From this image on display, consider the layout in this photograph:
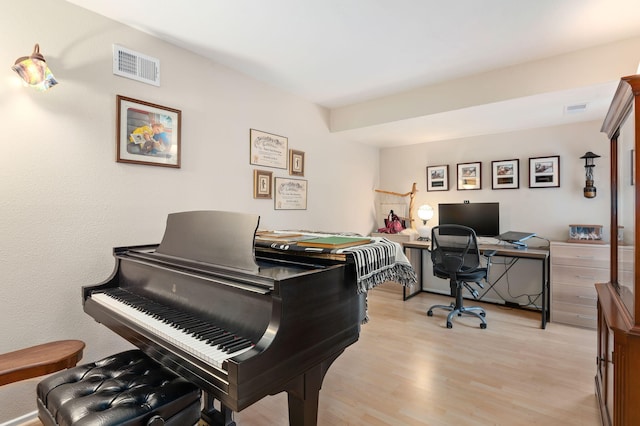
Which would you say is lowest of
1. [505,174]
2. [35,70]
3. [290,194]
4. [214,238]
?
[214,238]

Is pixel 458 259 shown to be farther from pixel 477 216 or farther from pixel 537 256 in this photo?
pixel 477 216

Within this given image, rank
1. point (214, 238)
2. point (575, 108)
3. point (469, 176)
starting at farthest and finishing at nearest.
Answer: point (469, 176)
point (575, 108)
point (214, 238)

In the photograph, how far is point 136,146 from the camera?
2289 millimetres

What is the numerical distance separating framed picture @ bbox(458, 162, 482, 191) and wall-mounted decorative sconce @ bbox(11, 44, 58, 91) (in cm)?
433

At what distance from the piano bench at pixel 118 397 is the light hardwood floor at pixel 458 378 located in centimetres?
74

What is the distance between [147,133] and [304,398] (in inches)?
81.4

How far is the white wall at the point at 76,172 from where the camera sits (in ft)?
5.94

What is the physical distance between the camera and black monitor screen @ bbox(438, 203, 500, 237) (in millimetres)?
4071

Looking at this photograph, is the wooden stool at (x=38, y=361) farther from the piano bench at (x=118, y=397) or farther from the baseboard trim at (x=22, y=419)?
the baseboard trim at (x=22, y=419)

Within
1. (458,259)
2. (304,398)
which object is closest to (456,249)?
(458,259)

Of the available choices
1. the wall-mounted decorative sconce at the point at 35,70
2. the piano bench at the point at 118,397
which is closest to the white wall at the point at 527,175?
the piano bench at the point at 118,397

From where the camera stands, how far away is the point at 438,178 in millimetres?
4613

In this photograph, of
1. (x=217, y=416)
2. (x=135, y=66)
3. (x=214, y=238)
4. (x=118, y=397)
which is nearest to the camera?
(x=118, y=397)

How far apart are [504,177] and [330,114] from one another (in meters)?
2.35
